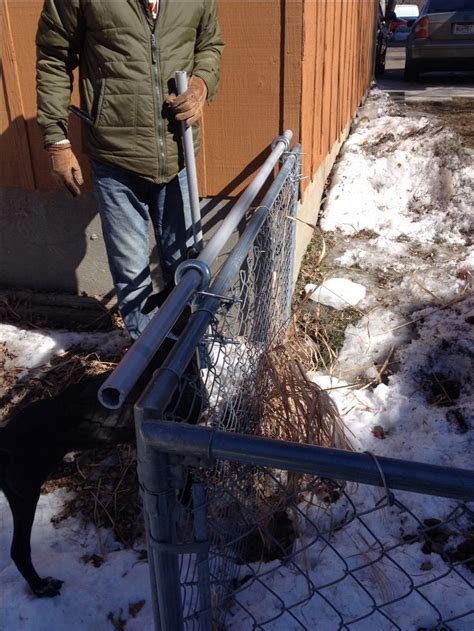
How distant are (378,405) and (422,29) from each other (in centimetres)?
915

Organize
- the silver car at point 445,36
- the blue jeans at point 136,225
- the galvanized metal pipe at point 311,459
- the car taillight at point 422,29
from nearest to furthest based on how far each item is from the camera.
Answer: the galvanized metal pipe at point 311,459, the blue jeans at point 136,225, the silver car at point 445,36, the car taillight at point 422,29

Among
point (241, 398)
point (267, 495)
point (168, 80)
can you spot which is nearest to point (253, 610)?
point (267, 495)

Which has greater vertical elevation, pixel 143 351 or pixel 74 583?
pixel 143 351

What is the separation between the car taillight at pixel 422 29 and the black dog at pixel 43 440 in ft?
32.2

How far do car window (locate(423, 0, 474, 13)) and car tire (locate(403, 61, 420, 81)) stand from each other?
902mm

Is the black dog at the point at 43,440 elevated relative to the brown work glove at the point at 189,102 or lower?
lower

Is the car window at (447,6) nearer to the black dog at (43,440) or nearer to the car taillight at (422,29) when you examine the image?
the car taillight at (422,29)

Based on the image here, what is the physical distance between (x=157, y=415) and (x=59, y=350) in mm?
2894

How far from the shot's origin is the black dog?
82.7 inches

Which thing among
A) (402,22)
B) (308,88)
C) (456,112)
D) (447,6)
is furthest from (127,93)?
(402,22)

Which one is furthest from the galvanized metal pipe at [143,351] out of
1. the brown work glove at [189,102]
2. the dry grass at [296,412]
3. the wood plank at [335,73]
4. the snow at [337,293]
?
the wood plank at [335,73]

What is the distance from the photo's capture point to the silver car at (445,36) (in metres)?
9.70

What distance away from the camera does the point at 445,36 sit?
9.84 m

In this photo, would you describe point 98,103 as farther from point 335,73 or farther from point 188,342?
point 335,73
